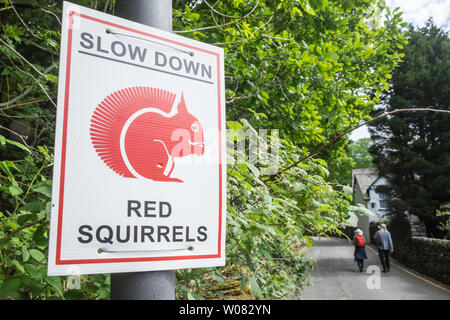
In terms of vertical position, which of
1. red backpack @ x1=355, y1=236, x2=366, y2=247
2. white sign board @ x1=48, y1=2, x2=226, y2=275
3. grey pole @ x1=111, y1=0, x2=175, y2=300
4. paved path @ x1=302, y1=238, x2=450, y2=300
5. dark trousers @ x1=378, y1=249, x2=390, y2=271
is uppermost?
white sign board @ x1=48, y1=2, x2=226, y2=275

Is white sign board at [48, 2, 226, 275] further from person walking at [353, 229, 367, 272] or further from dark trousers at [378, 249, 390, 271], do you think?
dark trousers at [378, 249, 390, 271]

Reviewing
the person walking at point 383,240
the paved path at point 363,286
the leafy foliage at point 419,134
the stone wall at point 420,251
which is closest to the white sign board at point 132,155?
the paved path at point 363,286

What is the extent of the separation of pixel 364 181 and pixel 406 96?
3340cm

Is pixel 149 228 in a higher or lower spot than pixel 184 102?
lower

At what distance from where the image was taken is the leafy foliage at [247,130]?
170cm

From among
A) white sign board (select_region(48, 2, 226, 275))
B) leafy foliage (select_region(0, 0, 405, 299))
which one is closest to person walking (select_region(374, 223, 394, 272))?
leafy foliage (select_region(0, 0, 405, 299))

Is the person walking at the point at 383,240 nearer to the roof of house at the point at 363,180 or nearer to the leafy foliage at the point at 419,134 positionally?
the leafy foliage at the point at 419,134

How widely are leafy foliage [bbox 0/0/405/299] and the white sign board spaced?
0.41m

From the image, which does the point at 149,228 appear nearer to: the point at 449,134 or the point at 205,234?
the point at 205,234

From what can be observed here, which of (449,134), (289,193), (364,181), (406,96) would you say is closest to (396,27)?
(289,193)

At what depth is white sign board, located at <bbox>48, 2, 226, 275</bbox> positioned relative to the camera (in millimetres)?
936

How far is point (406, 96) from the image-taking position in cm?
2202

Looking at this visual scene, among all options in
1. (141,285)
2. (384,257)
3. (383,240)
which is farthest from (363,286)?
(141,285)
